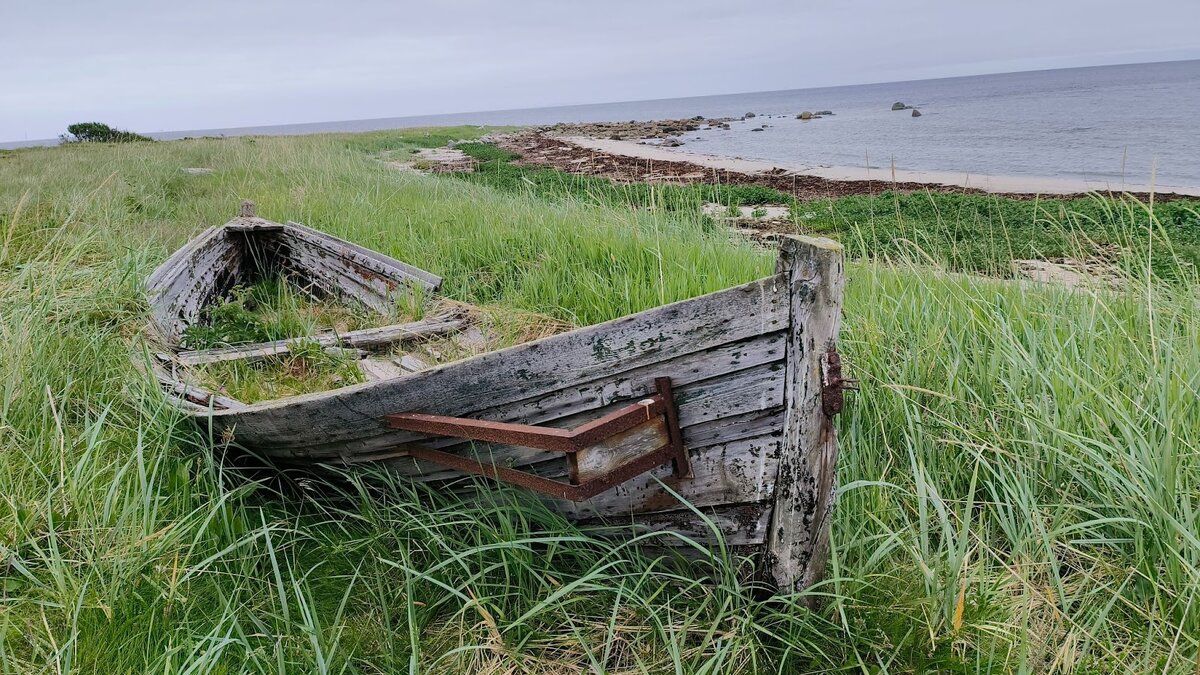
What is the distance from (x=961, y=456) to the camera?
2221 mm

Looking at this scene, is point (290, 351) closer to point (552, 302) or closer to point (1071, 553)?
point (552, 302)

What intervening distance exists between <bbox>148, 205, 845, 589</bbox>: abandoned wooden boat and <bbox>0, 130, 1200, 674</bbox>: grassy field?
16 centimetres

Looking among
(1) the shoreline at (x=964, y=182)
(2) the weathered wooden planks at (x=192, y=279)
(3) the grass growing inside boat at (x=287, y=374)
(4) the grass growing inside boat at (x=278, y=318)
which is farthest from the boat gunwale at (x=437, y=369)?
(1) the shoreline at (x=964, y=182)

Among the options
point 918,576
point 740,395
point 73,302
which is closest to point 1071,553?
point 918,576

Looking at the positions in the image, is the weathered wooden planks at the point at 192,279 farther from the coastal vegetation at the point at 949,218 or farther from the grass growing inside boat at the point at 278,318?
the coastal vegetation at the point at 949,218

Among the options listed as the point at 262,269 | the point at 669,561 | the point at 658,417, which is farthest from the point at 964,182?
the point at 658,417

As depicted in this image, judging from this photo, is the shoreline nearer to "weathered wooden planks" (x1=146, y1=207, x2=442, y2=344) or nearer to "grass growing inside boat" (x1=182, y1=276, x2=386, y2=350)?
"weathered wooden planks" (x1=146, y1=207, x2=442, y2=344)

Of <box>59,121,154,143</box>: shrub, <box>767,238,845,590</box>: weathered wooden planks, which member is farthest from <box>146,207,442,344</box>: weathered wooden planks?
<box>59,121,154,143</box>: shrub

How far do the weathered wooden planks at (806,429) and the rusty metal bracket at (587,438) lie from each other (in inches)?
11.4

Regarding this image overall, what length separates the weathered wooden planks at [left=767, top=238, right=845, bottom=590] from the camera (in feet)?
4.88

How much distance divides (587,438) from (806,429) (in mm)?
543

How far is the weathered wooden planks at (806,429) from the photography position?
1488 millimetres

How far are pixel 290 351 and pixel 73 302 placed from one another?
3.43 ft

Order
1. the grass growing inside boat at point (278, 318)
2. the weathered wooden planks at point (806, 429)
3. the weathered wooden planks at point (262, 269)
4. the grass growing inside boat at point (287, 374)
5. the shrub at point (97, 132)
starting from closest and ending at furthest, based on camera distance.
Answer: the weathered wooden planks at point (806, 429) < the grass growing inside boat at point (287, 374) < the grass growing inside boat at point (278, 318) < the weathered wooden planks at point (262, 269) < the shrub at point (97, 132)
